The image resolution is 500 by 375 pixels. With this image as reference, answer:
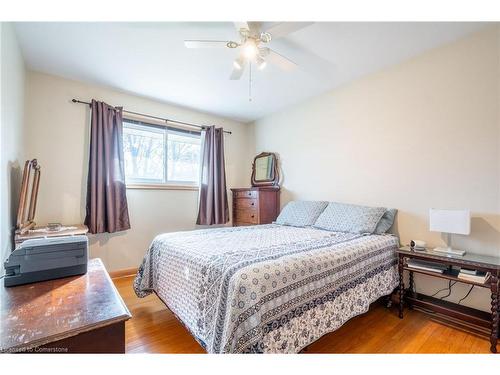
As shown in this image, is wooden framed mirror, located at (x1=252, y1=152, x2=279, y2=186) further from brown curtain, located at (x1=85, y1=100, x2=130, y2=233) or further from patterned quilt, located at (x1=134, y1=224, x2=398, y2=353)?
brown curtain, located at (x1=85, y1=100, x2=130, y2=233)

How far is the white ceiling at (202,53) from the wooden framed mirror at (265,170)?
1.04 metres

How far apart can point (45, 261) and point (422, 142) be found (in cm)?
296

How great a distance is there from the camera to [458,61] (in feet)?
6.73

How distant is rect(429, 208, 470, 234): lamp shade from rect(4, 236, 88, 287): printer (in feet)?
8.06

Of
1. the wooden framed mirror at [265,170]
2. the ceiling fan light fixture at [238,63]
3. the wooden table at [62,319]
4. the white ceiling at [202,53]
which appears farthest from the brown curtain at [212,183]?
the wooden table at [62,319]

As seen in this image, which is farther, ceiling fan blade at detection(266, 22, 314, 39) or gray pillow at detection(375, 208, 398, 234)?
gray pillow at detection(375, 208, 398, 234)

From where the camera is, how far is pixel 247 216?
3.59m

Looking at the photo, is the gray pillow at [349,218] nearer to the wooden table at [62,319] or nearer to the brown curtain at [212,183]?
the brown curtain at [212,183]

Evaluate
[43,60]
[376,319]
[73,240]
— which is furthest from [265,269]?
[43,60]

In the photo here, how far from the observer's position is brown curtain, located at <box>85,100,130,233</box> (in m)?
2.72

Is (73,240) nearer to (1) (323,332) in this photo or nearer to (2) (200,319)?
(2) (200,319)

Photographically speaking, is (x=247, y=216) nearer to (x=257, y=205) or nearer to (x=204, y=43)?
(x=257, y=205)

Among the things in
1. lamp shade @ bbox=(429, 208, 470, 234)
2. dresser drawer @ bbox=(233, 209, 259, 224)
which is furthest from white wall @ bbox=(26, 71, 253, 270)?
lamp shade @ bbox=(429, 208, 470, 234)

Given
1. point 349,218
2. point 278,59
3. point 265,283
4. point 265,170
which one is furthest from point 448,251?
Answer: point 265,170
